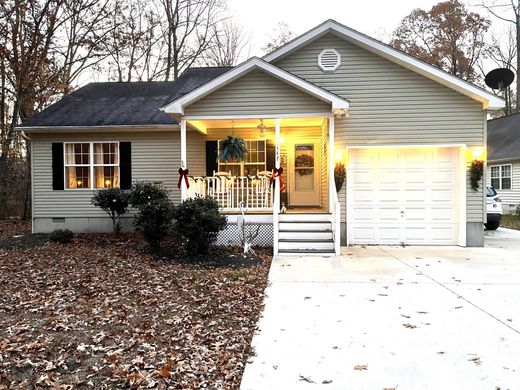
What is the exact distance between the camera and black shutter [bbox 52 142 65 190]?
11.6 metres

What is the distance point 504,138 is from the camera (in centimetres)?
2019

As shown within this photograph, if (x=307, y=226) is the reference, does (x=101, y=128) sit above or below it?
above

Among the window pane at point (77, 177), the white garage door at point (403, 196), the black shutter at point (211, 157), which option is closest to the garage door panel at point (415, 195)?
the white garage door at point (403, 196)

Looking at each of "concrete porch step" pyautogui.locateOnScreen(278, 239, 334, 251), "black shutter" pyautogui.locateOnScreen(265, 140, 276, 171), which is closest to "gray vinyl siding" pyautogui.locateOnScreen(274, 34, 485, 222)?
"concrete porch step" pyautogui.locateOnScreen(278, 239, 334, 251)

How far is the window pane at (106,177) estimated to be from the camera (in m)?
11.7

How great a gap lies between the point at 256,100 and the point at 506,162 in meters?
15.6

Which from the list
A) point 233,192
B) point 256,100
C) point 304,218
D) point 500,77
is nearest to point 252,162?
point 233,192

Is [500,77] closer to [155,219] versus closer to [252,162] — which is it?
[252,162]

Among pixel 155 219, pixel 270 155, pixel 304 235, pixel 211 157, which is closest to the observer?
pixel 155 219

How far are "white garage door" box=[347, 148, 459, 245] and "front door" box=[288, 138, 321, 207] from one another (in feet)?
7.25

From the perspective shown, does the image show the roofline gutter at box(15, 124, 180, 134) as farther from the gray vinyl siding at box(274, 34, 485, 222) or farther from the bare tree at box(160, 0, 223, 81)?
the bare tree at box(160, 0, 223, 81)

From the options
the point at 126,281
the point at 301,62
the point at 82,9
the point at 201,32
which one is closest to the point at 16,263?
the point at 126,281

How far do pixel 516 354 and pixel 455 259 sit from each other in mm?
4852

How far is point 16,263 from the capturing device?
732 centimetres
